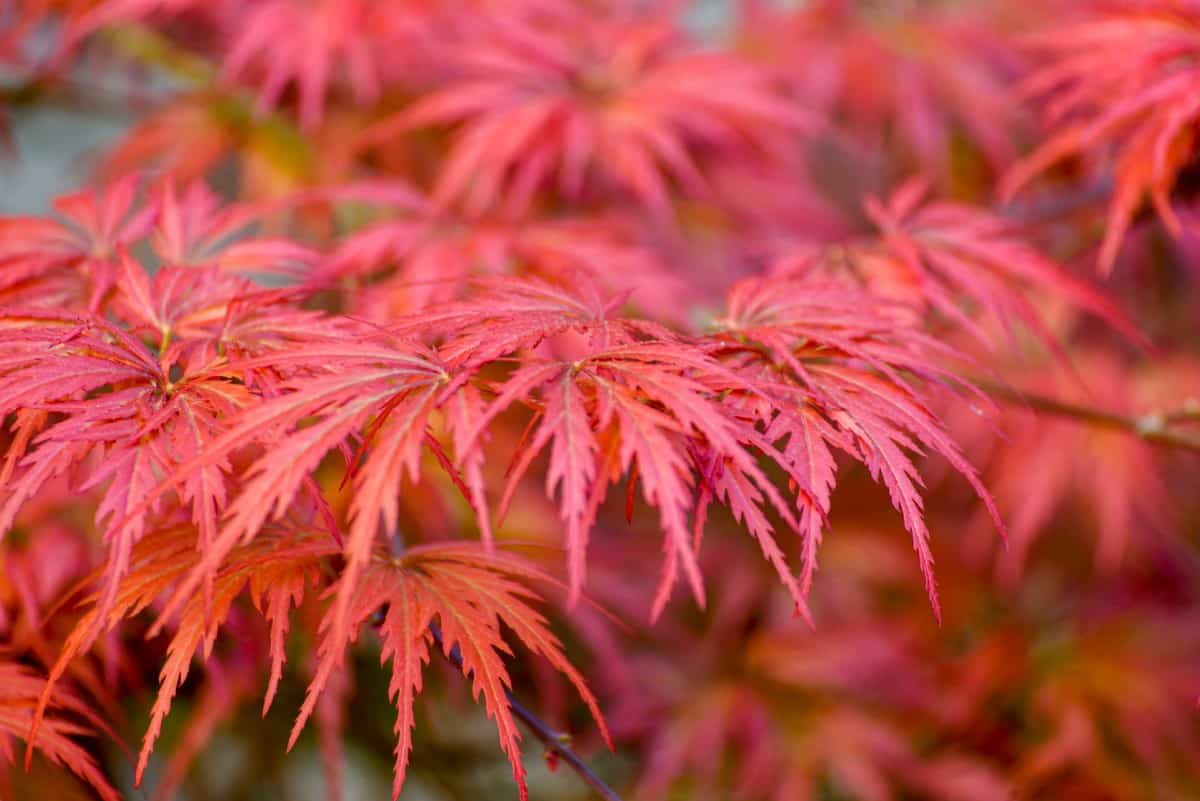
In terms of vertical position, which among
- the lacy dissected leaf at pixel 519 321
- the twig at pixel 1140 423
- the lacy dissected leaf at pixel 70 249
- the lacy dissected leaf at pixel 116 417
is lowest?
the lacy dissected leaf at pixel 116 417

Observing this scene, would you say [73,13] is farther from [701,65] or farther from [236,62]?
[701,65]

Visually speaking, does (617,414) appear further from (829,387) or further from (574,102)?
(574,102)

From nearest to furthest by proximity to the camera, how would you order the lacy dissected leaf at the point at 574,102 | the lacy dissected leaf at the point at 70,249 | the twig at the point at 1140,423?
the lacy dissected leaf at the point at 70,249, the twig at the point at 1140,423, the lacy dissected leaf at the point at 574,102

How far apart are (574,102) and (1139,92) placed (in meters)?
0.55

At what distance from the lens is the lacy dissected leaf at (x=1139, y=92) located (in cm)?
81

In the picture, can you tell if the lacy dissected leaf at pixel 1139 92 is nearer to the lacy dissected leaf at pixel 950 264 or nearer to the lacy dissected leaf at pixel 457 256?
the lacy dissected leaf at pixel 950 264

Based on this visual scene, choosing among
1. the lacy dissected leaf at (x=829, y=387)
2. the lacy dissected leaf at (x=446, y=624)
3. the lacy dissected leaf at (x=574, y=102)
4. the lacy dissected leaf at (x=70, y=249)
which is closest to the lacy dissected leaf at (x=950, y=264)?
the lacy dissected leaf at (x=829, y=387)

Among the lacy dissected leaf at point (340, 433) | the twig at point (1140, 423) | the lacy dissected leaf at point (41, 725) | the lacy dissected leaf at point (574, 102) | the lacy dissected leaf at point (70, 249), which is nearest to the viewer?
the lacy dissected leaf at point (340, 433)

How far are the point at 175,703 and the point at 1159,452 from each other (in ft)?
4.45

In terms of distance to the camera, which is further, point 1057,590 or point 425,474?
point 1057,590

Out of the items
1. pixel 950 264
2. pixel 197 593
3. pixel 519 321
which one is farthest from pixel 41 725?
pixel 950 264

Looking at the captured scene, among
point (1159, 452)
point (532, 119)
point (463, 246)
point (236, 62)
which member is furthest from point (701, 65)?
point (1159, 452)

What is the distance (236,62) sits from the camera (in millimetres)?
1164

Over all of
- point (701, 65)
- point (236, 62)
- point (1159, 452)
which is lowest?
point (1159, 452)
